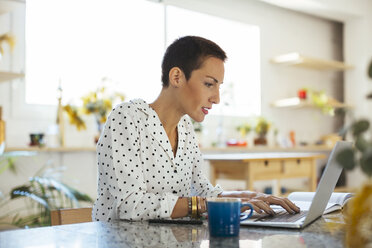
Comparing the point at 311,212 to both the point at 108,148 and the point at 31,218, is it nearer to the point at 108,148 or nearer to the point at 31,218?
the point at 108,148

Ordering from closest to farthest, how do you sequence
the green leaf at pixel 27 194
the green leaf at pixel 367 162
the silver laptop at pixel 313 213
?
1. the green leaf at pixel 367 162
2. the silver laptop at pixel 313 213
3. the green leaf at pixel 27 194

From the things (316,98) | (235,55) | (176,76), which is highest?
(235,55)

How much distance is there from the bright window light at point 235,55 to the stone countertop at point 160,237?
376 cm

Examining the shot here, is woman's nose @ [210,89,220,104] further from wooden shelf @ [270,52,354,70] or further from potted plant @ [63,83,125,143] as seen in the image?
wooden shelf @ [270,52,354,70]

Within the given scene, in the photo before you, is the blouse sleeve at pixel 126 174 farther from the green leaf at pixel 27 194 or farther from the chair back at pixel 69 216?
the green leaf at pixel 27 194

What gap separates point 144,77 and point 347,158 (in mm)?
4034

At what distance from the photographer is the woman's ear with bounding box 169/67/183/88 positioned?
5.20 feet

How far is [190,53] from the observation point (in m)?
1.57

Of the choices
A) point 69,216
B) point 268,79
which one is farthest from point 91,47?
point 69,216

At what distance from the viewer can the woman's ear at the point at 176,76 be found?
1.59m

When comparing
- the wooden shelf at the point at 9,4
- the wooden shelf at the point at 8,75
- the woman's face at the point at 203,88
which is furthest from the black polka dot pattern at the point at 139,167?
the wooden shelf at the point at 8,75

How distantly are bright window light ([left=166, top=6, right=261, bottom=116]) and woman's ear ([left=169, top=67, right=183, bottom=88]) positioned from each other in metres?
3.17

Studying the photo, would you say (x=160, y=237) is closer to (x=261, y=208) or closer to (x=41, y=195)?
(x=261, y=208)

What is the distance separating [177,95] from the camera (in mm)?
1614
